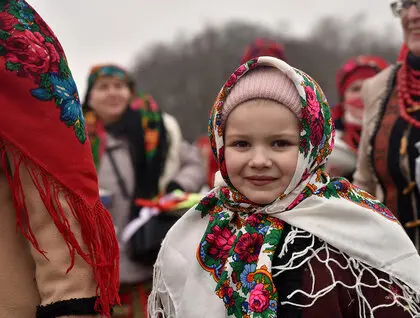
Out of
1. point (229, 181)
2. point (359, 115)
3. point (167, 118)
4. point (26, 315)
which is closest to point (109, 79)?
point (167, 118)

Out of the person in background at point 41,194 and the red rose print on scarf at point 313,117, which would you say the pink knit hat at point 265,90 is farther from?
the person in background at point 41,194

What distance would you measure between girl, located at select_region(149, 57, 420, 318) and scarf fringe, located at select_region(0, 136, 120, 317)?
36cm

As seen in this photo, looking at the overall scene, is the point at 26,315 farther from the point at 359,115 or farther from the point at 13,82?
the point at 359,115

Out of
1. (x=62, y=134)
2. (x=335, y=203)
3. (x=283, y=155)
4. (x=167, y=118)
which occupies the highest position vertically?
(x=62, y=134)

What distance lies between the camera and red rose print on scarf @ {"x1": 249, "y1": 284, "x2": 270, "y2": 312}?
6.22 ft

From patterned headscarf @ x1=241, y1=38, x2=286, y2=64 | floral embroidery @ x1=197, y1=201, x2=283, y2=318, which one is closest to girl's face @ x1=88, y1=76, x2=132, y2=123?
patterned headscarf @ x1=241, y1=38, x2=286, y2=64

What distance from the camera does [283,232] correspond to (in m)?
2.05

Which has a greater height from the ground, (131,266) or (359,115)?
(359,115)

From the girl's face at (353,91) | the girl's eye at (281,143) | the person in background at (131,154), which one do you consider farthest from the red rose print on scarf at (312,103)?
the girl's face at (353,91)

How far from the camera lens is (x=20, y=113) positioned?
Result: 178 centimetres

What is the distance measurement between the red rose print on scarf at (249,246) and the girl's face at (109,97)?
9.03 feet

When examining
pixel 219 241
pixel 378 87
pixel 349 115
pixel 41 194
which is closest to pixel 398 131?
pixel 378 87

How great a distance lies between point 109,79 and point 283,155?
295 cm

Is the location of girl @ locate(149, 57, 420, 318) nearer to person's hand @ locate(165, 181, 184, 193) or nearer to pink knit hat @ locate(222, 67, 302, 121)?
pink knit hat @ locate(222, 67, 302, 121)
